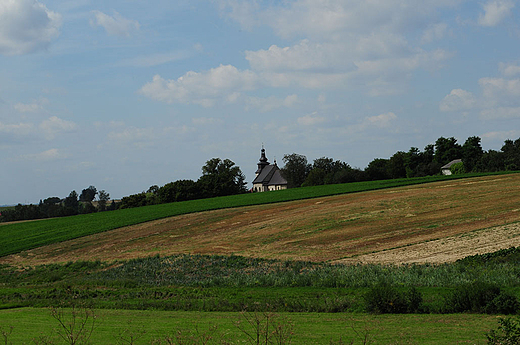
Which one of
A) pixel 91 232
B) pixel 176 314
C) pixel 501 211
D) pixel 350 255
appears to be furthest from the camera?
pixel 91 232

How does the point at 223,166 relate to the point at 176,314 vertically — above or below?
above

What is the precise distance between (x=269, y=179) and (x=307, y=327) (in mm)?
138015

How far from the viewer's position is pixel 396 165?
128 metres

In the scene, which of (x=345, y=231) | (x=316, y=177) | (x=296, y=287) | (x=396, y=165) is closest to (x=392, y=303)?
(x=296, y=287)

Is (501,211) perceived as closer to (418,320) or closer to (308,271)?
(308,271)

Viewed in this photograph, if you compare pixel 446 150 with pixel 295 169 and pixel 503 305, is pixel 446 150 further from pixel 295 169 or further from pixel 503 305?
pixel 503 305

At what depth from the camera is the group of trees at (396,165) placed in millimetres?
106500

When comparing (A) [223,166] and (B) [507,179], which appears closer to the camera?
(B) [507,179]

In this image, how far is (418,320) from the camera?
41.8ft

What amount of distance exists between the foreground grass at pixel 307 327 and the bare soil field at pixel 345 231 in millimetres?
14040

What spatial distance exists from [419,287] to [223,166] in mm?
125274

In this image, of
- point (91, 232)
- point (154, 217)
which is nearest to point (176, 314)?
point (91, 232)

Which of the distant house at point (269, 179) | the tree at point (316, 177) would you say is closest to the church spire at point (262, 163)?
the distant house at point (269, 179)

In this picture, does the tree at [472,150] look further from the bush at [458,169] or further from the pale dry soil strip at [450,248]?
the pale dry soil strip at [450,248]
